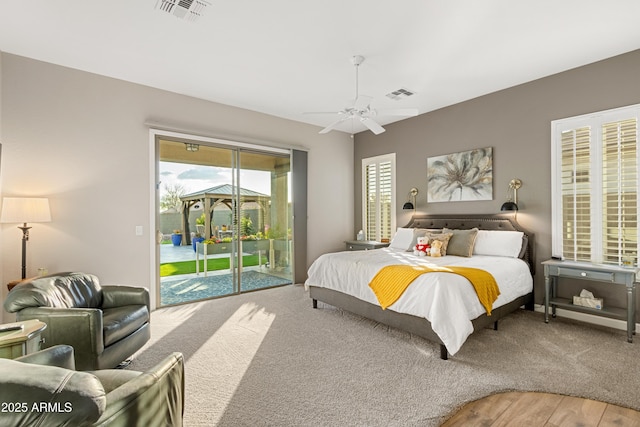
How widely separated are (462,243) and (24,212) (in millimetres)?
5079

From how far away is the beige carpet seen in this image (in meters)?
2.10

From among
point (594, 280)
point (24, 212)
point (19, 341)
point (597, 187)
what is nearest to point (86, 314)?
point (19, 341)

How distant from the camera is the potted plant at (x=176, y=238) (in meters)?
4.59

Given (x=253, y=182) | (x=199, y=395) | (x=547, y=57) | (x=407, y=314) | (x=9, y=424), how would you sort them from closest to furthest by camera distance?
(x=9, y=424) → (x=199, y=395) → (x=407, y=314) → (x=547, y=57) → (x=253, y=182)

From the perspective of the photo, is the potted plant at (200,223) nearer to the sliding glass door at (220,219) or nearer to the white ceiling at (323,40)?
the sliding glass door at (220,219)

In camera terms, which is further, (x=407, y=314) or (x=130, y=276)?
(x=130, y=276)

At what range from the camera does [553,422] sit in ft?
6.35

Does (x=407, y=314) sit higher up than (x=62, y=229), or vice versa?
(x=62, y=229)

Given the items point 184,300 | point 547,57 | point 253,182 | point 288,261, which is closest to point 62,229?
point 184,300

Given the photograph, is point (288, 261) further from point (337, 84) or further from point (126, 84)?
point (126, 84)

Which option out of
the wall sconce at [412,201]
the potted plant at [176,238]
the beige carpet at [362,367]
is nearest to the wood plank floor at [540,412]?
the beige carpet at [362,367]

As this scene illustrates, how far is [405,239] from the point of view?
16.9 ft

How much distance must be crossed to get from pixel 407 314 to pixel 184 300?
10.9 feet

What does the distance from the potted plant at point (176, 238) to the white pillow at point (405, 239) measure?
340 centimetres
